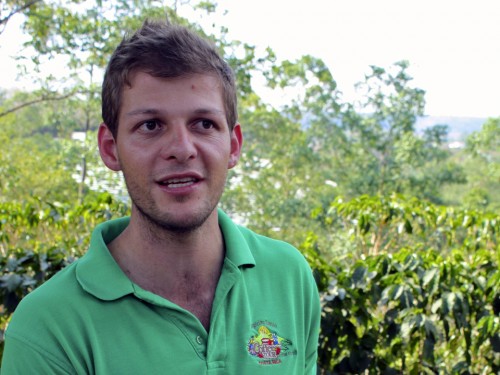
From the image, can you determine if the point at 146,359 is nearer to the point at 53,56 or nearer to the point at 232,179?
the point at 53,56

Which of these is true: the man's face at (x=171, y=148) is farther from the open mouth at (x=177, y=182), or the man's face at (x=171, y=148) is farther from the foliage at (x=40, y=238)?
the foliage at (x=40, y=238)

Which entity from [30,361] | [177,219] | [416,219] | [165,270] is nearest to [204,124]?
[177,219]

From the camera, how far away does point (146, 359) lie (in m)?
1.27

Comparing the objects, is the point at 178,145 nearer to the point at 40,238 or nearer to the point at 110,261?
the point at 110,261

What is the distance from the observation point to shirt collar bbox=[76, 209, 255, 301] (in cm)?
130

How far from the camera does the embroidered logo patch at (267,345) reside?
141 centimetres

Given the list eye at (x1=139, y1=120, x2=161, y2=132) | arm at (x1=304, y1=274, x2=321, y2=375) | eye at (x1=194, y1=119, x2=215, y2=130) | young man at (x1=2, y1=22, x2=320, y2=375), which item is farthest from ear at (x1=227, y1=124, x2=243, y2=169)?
arm at (x1=304, y1=274, x2=321, y2=375)

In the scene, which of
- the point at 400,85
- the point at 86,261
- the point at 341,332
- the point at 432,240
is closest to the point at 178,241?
the point at 86,261

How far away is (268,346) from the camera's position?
1.43 m

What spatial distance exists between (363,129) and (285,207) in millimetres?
3047

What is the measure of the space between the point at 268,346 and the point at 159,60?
675mm

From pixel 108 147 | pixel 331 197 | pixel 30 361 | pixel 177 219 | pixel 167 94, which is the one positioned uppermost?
pixel 167 94

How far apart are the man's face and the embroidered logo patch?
29cm

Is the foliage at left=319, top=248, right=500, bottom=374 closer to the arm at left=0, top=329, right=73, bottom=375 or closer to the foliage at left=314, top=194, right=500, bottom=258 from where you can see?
the foliage at left=314, top=194, right=500, bottom=258
